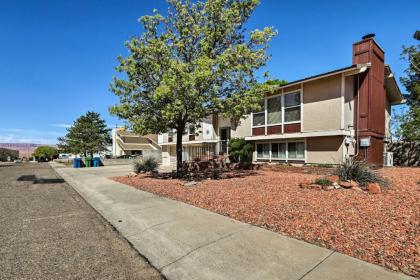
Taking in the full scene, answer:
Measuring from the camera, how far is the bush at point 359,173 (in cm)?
832

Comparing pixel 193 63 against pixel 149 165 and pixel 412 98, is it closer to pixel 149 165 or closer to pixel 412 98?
pixel 149 165

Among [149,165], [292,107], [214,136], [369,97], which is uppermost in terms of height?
[369,97]

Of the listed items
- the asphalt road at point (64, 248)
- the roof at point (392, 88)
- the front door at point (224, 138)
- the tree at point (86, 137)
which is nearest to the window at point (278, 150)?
the front door at point (224, 138)

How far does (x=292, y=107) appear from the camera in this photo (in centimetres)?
1582

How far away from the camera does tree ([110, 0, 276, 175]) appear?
11.3 m

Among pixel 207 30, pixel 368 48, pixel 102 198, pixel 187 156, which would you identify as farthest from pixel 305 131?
pixel 187 156

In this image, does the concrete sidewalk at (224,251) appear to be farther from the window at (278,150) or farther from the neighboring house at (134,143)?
the neighboring house at (134,143)

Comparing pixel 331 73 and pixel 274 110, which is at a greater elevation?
pixel 331 73

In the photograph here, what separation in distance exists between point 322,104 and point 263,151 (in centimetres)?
513

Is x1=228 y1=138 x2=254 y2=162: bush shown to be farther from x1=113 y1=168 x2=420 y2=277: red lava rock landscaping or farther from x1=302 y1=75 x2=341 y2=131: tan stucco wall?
x1=113 y1=168 x2=420 y2=277: red lava rock landscaping

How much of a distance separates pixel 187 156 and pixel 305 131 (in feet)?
44.7

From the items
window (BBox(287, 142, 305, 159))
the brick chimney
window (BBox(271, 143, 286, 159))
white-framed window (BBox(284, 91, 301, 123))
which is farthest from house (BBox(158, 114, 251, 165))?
the brick chimney

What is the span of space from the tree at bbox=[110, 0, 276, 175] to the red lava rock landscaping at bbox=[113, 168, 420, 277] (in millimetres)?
4029

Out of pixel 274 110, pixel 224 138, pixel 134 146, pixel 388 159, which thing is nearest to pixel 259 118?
pixel 274 110
